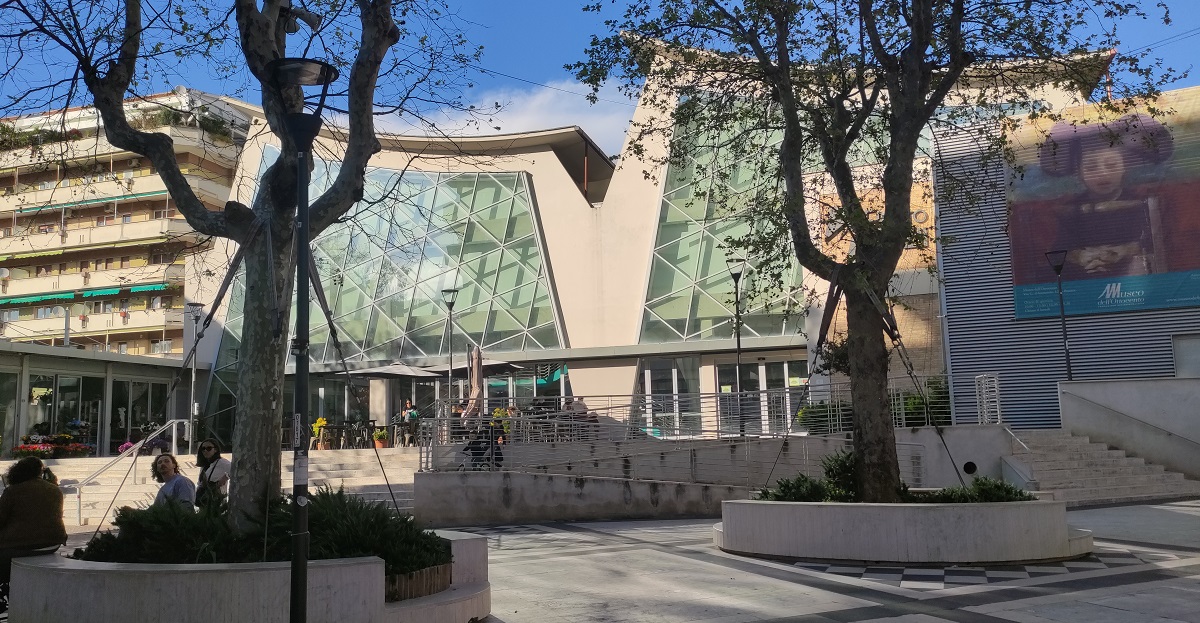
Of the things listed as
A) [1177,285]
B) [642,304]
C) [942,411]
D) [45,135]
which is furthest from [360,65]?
[642,304]

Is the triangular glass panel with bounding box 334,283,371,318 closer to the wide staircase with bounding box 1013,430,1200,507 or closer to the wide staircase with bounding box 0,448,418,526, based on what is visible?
the wide staircase with bounding box 0,448,418,526

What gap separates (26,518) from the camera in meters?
7.34

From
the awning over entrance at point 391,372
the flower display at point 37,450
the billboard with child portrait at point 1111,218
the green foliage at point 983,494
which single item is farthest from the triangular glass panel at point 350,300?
the green foliage at point 983,494

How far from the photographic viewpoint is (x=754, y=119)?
14031 mm

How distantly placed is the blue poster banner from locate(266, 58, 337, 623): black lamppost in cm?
1986

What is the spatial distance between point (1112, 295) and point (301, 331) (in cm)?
2082

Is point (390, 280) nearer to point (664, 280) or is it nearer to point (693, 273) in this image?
point (664, 280)

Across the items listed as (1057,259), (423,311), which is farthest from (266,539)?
(423,311)

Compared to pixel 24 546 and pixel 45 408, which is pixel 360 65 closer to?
pixel 24 546

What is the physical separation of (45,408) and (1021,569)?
2889 centimetres

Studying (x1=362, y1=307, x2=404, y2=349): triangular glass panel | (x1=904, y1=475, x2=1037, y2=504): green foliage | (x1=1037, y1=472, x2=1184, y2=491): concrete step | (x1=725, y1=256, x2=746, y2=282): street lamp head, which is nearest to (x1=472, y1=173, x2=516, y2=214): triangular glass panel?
(x1=362, y1=307, x2=404, y2=349): triangular glass panel

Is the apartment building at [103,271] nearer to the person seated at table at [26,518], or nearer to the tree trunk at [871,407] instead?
the person seated at table at [26,518]

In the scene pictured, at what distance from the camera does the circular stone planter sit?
33.5 ft

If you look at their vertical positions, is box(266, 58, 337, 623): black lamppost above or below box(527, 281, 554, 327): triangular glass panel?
below
